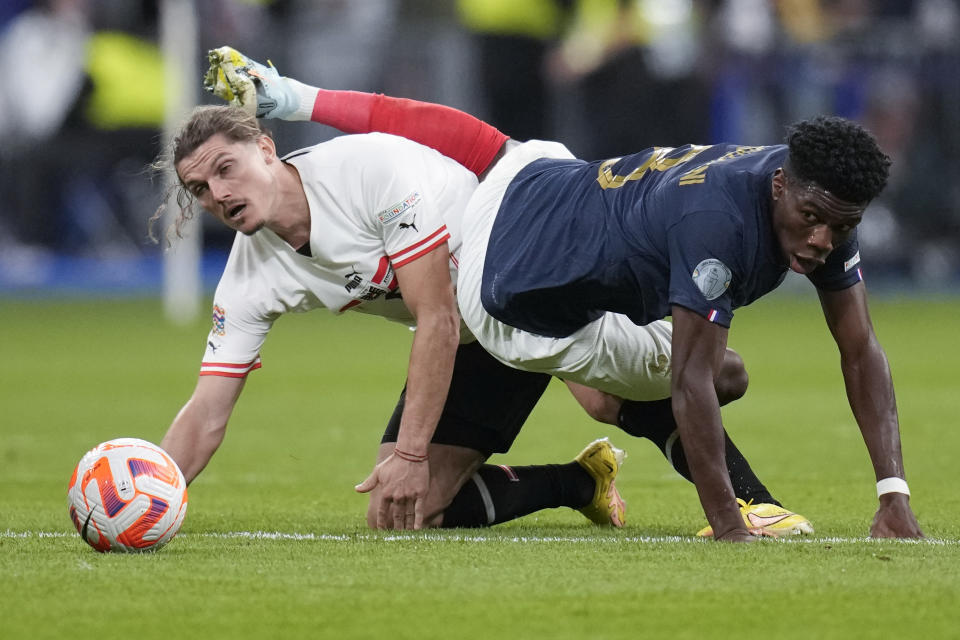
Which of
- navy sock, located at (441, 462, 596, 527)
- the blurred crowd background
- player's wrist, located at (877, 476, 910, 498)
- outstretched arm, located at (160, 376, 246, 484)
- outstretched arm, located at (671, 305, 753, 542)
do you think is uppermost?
outstretched arm, located at (671, 305, 753, 542)

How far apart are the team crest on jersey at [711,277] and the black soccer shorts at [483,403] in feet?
4.83

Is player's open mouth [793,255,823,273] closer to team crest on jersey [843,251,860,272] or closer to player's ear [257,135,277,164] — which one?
team crest on jersey [843,251,860,272]

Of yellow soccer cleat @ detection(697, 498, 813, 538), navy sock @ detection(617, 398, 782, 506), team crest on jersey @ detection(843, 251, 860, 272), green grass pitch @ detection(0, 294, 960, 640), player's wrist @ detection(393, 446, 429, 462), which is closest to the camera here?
green grass pitch @ detection(0, 294, 960, 640)

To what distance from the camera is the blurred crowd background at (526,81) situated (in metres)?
19.4

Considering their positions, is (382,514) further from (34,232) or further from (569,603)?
(34,232)

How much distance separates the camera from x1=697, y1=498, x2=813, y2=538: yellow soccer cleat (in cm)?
515

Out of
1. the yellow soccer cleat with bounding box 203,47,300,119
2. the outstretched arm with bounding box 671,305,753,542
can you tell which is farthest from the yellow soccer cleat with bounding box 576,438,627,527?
the yellow soccer cleat with bounding box 203,47,300,119

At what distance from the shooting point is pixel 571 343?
5.32 metres

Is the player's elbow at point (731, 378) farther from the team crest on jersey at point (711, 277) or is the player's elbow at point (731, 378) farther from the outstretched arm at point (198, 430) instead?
the outstretched arm at point (198, 430)

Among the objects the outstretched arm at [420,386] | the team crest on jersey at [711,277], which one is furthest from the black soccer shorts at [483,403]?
the team crest on jersey at [711,277]

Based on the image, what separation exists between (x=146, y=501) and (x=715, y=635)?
73.6 inches

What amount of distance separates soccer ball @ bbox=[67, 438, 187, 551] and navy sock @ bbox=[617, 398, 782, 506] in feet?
5.70

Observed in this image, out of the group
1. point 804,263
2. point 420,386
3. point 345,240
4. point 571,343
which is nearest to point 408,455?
point 420,386

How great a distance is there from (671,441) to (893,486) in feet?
2.98
